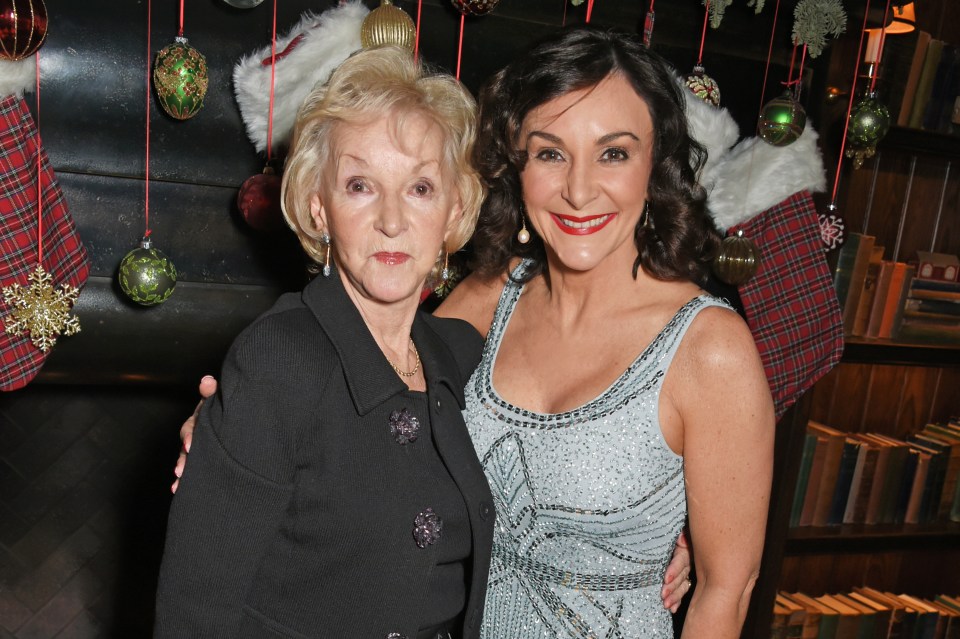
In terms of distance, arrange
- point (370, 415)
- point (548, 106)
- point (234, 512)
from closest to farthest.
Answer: point (234, 512) → point (370, 415) → point (548, 106)

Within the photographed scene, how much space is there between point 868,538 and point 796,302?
940mm

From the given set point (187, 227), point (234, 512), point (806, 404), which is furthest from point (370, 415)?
point (806, 404)

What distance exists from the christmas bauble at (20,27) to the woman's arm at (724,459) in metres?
1.34

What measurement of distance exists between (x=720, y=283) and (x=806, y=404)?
0.52 m

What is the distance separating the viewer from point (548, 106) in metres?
1.46

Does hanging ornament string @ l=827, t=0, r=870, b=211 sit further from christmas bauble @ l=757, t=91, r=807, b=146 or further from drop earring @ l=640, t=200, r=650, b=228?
drop earring @ l=640, t=200, r=650, b=228

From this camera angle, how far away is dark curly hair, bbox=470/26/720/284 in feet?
4.75

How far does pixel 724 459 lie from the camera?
4.50 feet

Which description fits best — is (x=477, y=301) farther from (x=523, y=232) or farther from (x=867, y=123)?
(x=867, y=123)

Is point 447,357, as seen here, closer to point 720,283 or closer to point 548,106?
point 548,106

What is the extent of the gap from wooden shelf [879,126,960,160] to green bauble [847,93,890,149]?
37 cm

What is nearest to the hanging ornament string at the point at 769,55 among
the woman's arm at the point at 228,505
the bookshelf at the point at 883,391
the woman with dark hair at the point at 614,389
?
the bookshelf at the point at 883,391

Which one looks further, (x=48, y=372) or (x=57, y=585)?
(x=57, y=585)

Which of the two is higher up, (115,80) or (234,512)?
(115,80)
